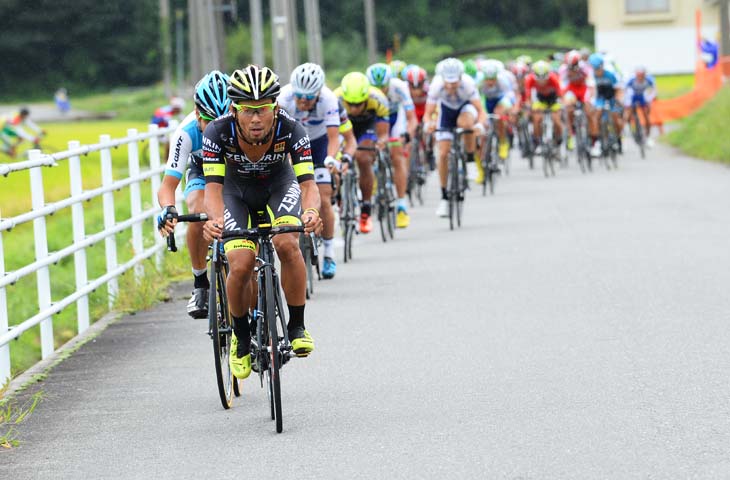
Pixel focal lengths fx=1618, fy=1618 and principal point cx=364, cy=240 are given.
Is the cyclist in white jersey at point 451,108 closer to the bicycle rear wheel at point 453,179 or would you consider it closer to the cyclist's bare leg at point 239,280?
the bicycle rear wheel at point 453,179

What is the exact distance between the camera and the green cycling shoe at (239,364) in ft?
26.5

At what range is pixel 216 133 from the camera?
809cm

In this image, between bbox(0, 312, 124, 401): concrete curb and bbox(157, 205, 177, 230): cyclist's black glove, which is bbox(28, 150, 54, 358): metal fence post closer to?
bbox(0, 312, 124, 401): concrete curb

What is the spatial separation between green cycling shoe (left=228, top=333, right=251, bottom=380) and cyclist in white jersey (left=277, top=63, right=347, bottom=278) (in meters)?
4.75

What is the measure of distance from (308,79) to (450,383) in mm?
4373

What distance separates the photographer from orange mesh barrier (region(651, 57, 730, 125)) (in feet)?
139

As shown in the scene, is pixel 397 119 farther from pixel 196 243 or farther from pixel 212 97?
pixel 212 97

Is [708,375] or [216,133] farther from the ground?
[216,133]

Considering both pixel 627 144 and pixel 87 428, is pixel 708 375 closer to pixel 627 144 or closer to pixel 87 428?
pixel 87 428

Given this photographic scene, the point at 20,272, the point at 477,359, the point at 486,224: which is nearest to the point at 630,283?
the point at 477,359

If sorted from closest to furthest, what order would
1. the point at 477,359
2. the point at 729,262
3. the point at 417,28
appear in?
the point at 477,359 < the point at 729,262 < the point at 417,28

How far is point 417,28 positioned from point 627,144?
257 ft

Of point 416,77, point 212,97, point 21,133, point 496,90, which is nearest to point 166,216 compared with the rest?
point 212,97

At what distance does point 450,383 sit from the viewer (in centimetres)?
876
